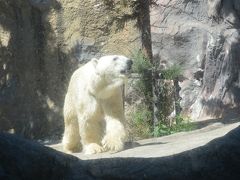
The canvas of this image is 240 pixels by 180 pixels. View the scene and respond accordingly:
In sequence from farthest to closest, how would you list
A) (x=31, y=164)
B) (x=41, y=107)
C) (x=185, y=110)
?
(x=185, y=110) → (x=41, y=107) → (x=31, y=164)

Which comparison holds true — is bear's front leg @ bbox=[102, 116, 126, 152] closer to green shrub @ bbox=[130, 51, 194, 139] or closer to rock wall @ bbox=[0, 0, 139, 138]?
green shrub @ bbox=[130, 51, 194, 139]

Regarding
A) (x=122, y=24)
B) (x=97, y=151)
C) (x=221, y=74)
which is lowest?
(x=97, y=151)

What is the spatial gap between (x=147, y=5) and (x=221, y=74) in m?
3.42

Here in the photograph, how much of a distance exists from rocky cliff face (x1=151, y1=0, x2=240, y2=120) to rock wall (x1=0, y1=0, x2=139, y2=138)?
1.48 m

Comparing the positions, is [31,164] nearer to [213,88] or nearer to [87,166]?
[87,166]

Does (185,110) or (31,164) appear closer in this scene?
(31,164)

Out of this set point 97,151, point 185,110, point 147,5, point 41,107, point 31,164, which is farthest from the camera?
point 185,110

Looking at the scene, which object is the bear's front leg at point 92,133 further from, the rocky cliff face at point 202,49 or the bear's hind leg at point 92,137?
the rocky cliff face at point 202,49

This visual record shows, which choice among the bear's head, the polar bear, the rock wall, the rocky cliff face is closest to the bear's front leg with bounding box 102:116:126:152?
the polar bear

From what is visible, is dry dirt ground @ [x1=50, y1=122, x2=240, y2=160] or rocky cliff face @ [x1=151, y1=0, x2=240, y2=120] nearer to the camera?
dry dirt ground @ [x1=50, y1=122, x2=240, y2=160]

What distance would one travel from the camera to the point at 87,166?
4.05 m

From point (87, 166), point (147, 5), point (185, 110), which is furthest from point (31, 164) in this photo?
point (185, 110)

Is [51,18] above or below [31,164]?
above

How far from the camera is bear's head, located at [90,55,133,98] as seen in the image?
28.8ft
